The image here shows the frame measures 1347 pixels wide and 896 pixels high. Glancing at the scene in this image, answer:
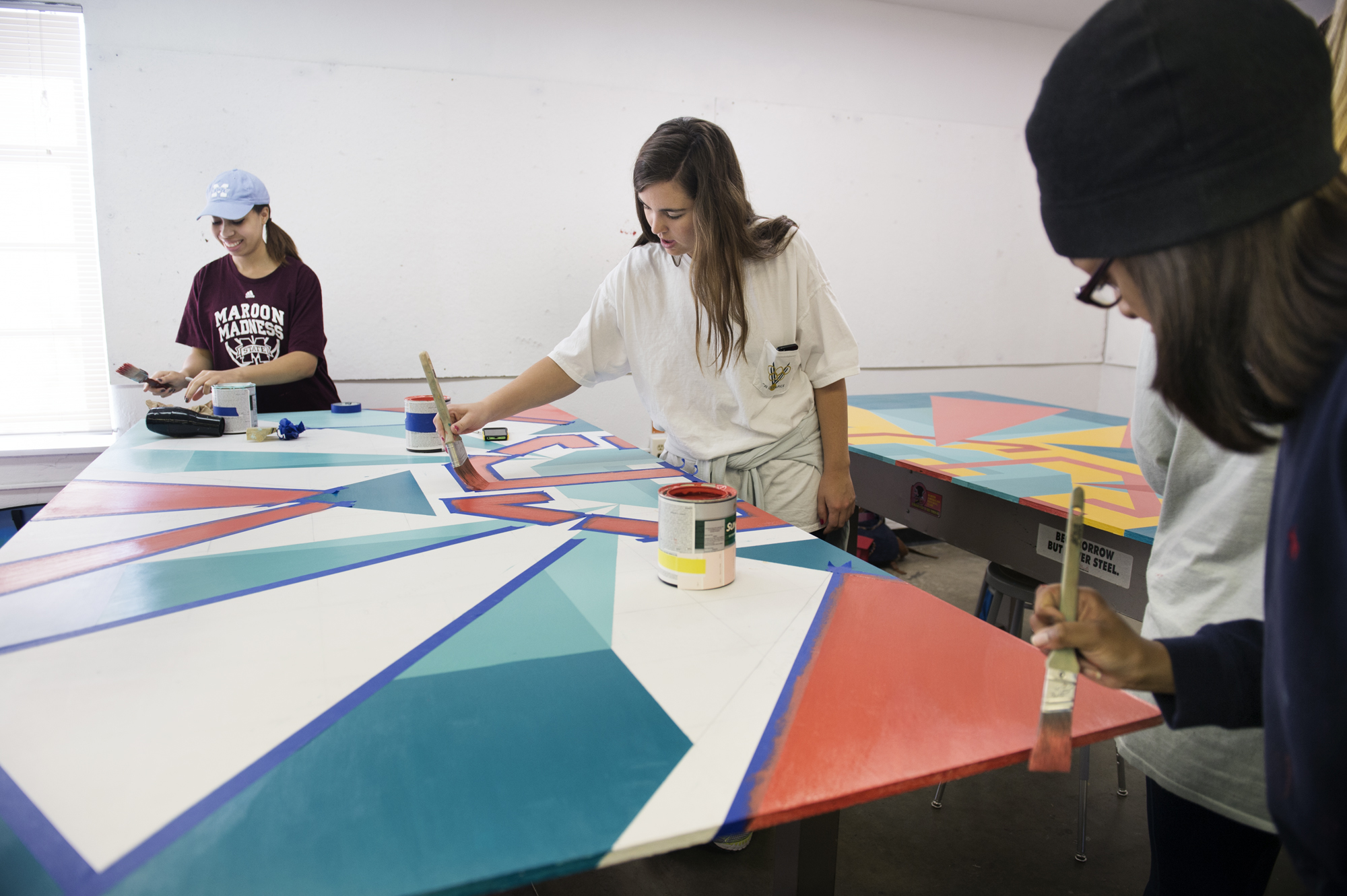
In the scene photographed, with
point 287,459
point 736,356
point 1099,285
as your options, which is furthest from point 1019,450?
point 287,459

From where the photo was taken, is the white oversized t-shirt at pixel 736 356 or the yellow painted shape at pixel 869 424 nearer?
the white oversized t-shirt at pixel 736 356

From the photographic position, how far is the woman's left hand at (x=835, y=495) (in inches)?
66.9

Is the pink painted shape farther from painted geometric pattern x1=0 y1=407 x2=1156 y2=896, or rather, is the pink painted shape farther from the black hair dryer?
the black hair dryer

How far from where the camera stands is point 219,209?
2342mm

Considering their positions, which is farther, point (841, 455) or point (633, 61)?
point (633, 61)

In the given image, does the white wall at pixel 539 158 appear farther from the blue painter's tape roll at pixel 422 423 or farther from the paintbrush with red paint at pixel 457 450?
the paintbrush with red paint at pixel 457 450

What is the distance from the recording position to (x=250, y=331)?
2510 mm

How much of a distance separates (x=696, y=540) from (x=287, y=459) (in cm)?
122

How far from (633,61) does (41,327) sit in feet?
9.12

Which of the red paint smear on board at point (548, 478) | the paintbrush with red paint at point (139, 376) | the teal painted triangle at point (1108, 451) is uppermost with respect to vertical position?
the paintbrush with red paint at point (139, 376)

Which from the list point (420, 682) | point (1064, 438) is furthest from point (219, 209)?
point (1064, 438)

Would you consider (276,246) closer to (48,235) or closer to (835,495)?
(48,235)

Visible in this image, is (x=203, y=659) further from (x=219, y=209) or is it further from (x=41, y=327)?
(x=41, y=327)

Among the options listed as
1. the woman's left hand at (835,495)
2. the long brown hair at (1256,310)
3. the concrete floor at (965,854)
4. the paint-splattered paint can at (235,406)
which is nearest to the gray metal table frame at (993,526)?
the woman's left hand at (835,495)
